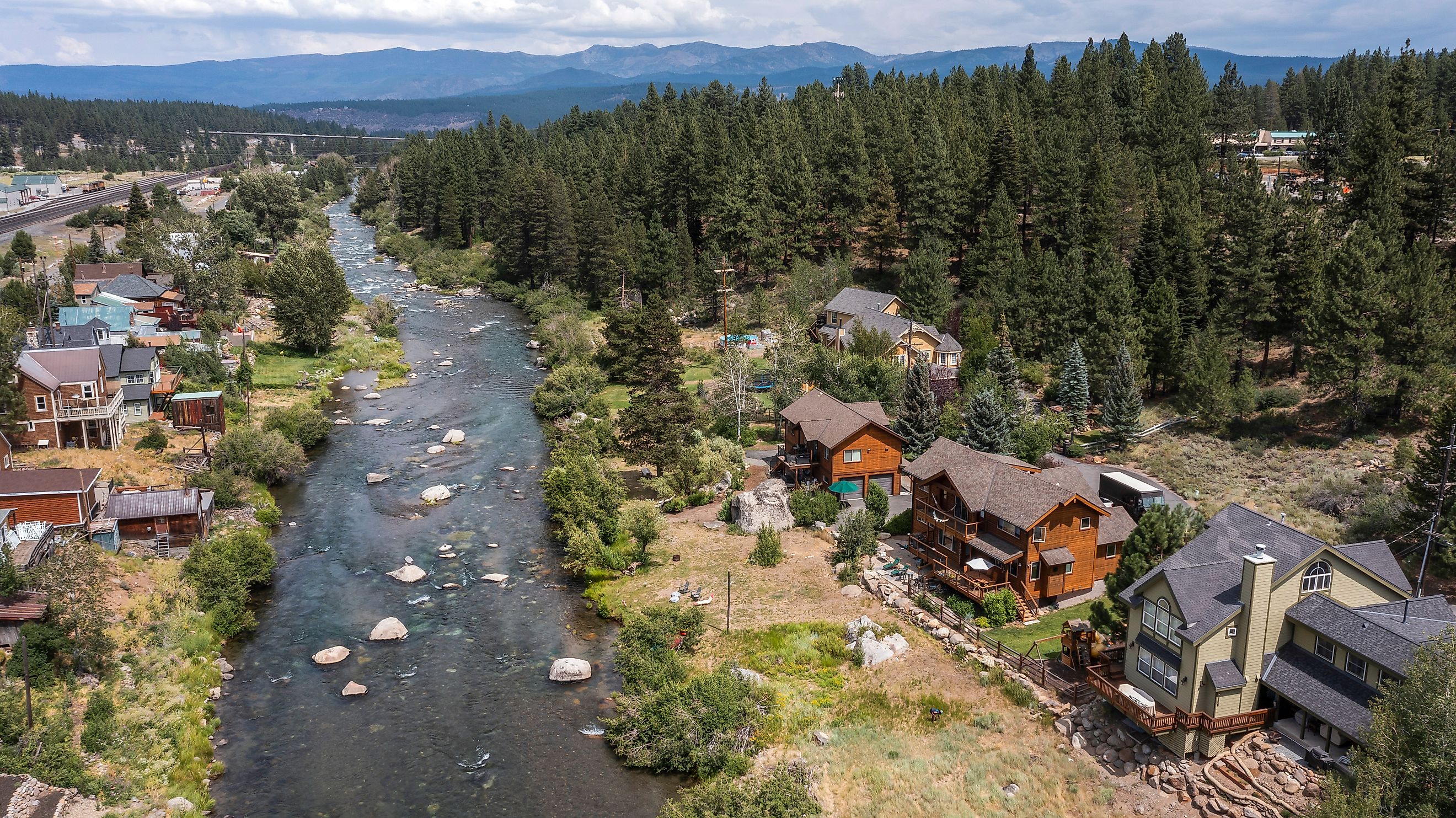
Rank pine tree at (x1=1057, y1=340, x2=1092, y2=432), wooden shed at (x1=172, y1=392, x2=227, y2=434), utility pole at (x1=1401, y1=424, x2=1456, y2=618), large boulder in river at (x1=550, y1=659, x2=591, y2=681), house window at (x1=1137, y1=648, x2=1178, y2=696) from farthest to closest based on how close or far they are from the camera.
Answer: wooden shed at (x1=172, y1=392, x2=227, y2=434) < pine tree at (x1=1057, y1=340, x2=1092, y2=432) < large boulder in river at (x1=550, y1=659, x2=591, y2=681) < utility pole at (x1=1401, y1=424, x2=1456, y2=618) < house window at (x1=1137, y1=648, x2=1178, y2=696)

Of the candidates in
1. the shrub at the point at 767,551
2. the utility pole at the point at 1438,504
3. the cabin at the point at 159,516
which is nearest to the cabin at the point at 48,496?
the cabin at the point at 159,516

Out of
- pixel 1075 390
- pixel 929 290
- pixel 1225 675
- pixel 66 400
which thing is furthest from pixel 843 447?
pixel 66 400

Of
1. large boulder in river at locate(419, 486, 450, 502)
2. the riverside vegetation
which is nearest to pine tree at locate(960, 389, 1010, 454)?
large boulder in river at locate(419, 486, 450, 502)

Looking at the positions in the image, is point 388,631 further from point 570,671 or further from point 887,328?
point 887,328

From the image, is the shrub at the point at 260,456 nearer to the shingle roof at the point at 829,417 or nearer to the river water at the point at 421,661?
the river water at the point at 421,661

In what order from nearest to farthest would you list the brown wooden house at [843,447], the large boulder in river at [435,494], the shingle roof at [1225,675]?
the shingle roof at [1225,675] < the brown wooden house at [843,447] < the large boulder in river at [435,494]

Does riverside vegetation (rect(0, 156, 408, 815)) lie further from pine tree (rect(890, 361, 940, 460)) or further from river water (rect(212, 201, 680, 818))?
pine tree (rect(890, 361, 940, 460))
